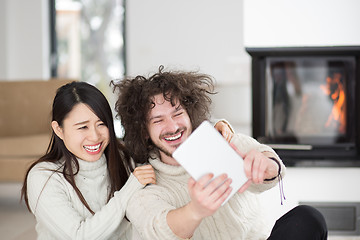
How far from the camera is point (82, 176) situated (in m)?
1.69

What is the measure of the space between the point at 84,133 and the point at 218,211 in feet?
1.68

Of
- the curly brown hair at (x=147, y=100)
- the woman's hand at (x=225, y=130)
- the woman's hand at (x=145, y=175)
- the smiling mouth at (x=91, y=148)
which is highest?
the curly brown hair at (x=147, y=100)

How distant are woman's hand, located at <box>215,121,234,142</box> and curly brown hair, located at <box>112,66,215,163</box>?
87 millimetres

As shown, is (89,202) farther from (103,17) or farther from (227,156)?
(103,17)

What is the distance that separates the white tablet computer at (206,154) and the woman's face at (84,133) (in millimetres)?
588

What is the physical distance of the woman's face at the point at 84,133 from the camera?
1.66m

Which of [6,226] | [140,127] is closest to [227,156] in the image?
[140,127]

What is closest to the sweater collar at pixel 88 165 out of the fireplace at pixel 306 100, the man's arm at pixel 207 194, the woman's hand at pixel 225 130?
the woman's hand at pixel 225 130

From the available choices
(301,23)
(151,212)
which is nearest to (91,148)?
(151,212)

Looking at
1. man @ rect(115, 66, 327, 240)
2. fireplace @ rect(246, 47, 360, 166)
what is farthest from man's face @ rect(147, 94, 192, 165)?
fireplace @ rect(246, 47, 360, 166)

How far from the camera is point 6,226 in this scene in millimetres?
3018

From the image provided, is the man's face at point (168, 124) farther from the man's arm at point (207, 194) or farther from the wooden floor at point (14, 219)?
the wooden floor at point (14, 219)

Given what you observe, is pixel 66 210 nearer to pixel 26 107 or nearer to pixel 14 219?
pixel 14 219

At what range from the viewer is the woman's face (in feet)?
Answer: 5.46
